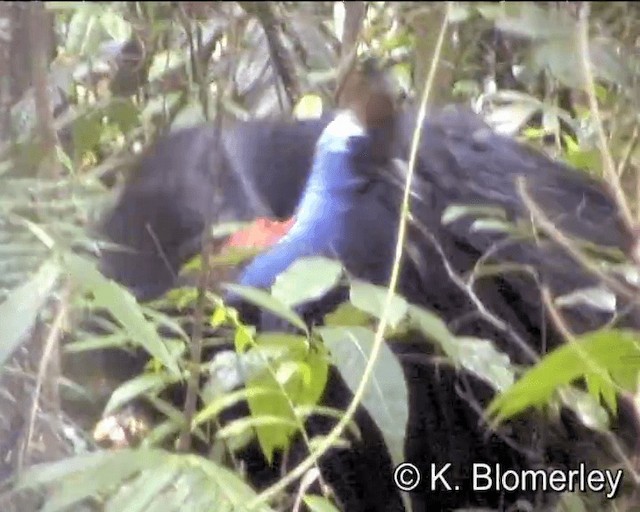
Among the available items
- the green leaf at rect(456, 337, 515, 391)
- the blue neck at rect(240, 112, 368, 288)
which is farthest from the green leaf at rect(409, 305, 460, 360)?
the blue neck at rect(240, 112, 368, 288)

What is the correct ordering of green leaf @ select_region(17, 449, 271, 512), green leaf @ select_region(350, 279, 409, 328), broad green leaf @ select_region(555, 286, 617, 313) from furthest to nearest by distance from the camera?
broad green leaf @ select_region(555, 286, 617, 313)
green leaf @ select_region(350, 279, 409, 328)
green leaf @ select_region(17, 449, 271, 512)

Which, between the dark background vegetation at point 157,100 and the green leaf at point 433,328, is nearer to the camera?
the dark background vegetation at point 157,100

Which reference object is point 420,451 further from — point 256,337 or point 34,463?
point 34,463

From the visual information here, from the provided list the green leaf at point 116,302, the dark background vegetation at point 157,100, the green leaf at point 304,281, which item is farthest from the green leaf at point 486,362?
the green leaf at point 116,302

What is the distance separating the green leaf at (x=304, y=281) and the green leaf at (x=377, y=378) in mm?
26

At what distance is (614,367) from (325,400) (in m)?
0.23

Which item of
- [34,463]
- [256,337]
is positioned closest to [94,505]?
[34,463]

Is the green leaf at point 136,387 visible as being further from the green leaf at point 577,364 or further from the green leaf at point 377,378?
the green leaf at point 577,364

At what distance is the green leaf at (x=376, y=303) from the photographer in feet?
2.03

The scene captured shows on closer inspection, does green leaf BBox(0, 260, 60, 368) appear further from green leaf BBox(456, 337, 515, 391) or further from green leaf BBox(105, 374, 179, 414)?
green leaf BBox(456, 337, 515, 391)

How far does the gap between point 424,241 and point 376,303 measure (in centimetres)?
24

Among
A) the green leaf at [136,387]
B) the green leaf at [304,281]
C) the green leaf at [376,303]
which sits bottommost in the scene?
the green leaf at [136,387]

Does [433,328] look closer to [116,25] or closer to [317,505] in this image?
[317,505]

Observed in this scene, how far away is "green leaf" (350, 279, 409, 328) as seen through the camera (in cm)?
62
